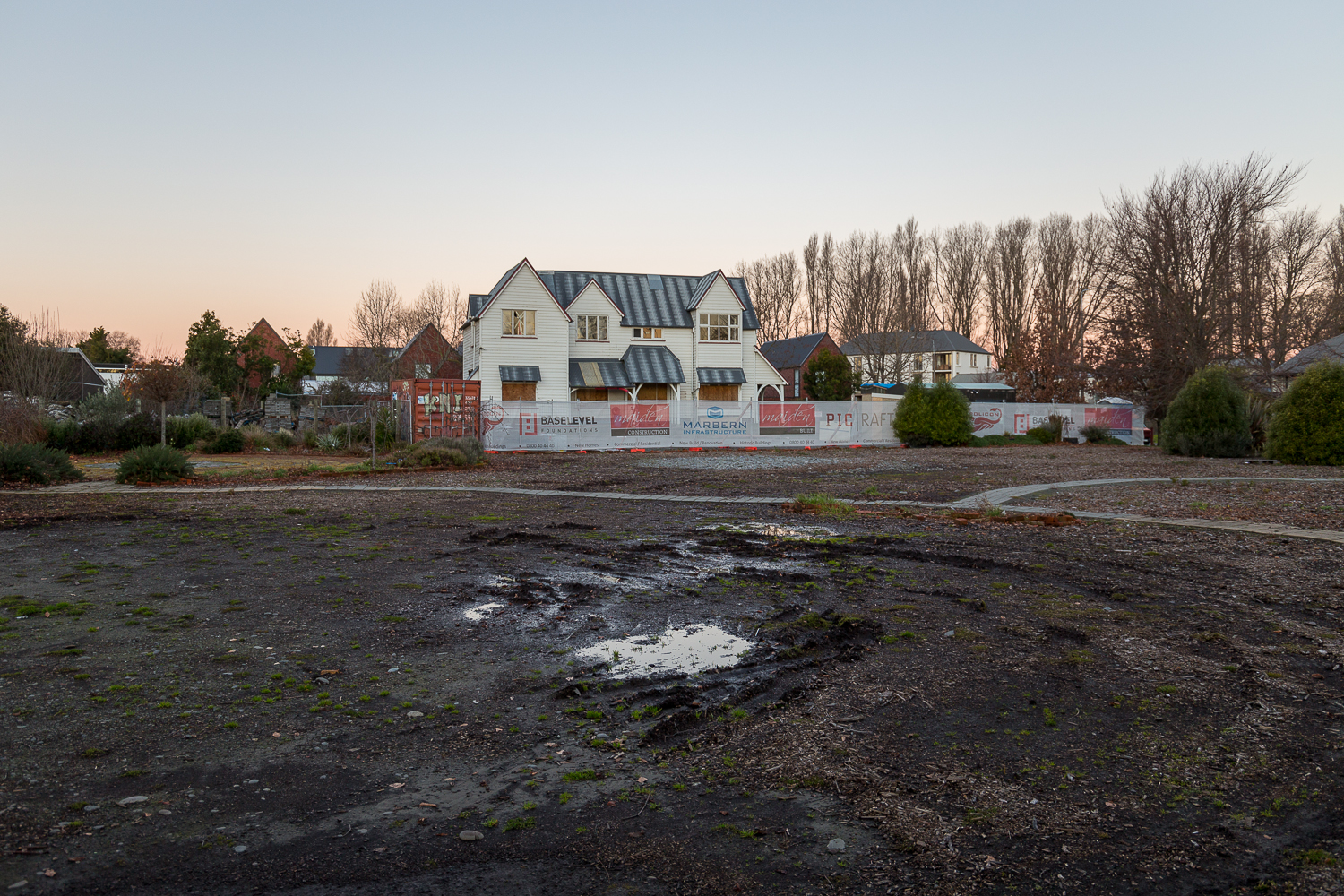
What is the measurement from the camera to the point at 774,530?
442 inches

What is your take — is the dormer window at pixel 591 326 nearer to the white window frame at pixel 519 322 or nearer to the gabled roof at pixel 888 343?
the white window frame at pixel 519 322

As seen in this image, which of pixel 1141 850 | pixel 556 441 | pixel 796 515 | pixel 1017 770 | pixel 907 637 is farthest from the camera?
pixel 556 441

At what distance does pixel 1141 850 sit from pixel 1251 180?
131 ft

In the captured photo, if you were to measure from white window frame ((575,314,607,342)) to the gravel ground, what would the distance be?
2873 centimetres

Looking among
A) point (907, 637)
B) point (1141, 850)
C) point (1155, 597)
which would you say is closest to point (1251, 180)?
point (1155, 597)

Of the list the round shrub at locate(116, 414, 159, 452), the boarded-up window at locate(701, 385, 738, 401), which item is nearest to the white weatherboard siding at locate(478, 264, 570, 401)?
the boarded-up window at locate(701, 385, 738, 401)

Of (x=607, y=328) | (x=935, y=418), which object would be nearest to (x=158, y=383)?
(x=607, y=328)

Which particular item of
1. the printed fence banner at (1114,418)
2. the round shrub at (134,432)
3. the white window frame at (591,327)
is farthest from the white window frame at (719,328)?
the round shrub at (134,432)

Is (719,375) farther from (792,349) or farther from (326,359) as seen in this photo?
(326,359)

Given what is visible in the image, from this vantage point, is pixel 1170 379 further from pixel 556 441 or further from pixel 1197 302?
pixel 556 441

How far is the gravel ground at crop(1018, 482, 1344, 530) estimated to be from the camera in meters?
11.8

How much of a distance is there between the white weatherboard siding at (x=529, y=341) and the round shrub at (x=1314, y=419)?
88.9 feet

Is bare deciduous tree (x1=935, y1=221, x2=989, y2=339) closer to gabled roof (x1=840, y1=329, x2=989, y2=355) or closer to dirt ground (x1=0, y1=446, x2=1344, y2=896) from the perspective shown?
gabled roof (x1=840, y1=329, x2=989, y2=355)

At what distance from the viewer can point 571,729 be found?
420cm
